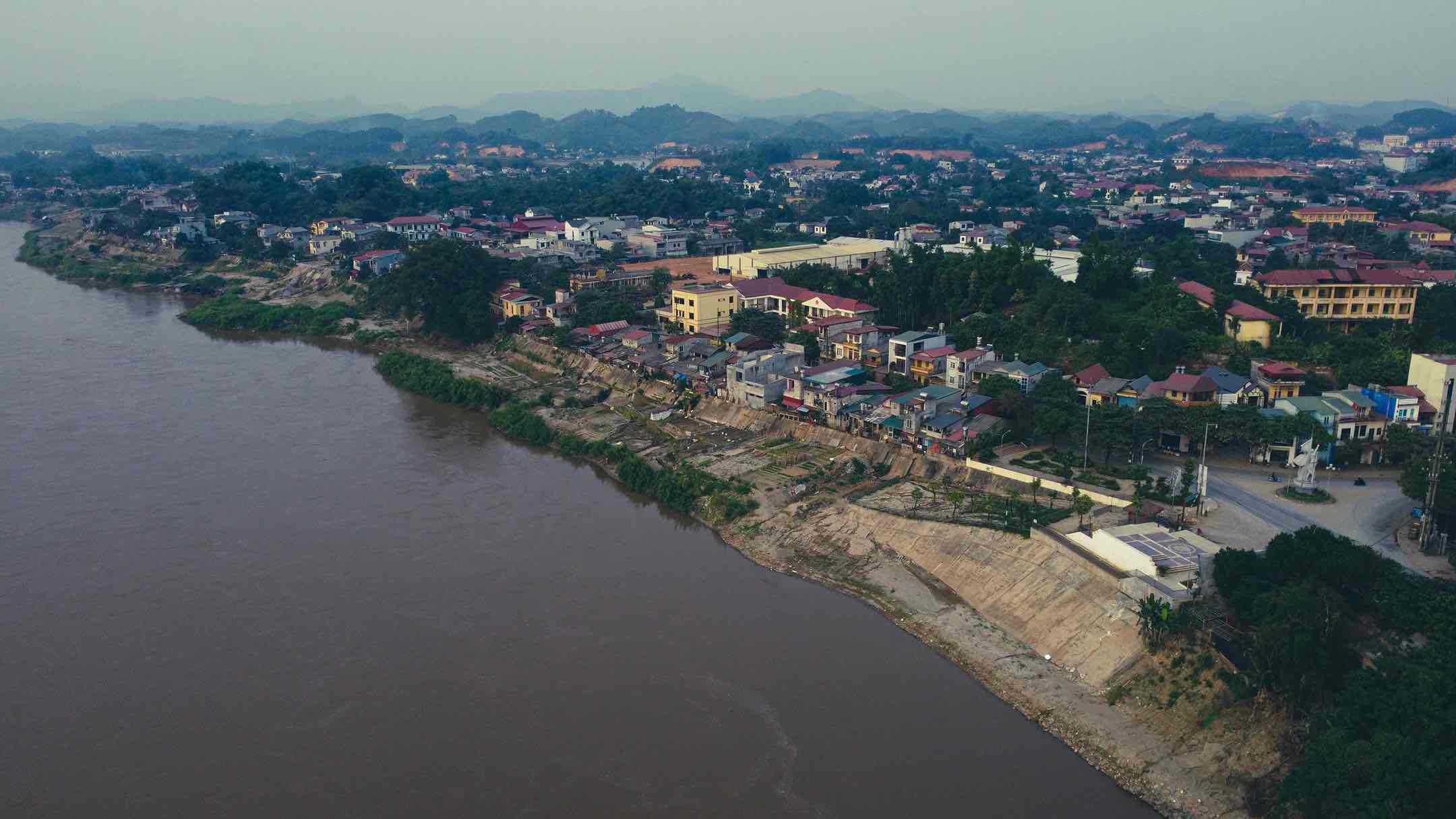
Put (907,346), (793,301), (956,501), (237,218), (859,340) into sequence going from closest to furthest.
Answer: (956,501)
(907,346)
(859,340)
(793,301)
(237,218)

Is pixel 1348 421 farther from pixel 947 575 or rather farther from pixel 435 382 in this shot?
pixel 435 382

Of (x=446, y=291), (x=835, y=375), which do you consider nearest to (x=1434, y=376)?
(x=835, y=375)

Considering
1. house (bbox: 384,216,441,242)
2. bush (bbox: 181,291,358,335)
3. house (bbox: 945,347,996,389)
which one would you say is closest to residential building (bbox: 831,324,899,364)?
house (bbox: 945,347,996,389)

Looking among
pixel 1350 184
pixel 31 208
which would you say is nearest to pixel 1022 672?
pixel 1350 184

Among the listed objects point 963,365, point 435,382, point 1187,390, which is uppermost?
point 1187,390

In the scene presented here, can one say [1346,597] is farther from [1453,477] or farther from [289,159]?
[289,159]

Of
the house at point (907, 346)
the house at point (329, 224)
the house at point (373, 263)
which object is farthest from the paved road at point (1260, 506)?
the house at point (329, 224)
